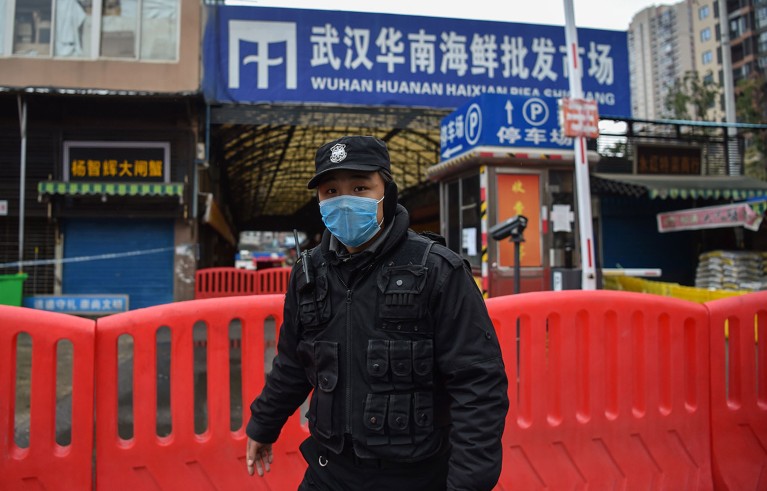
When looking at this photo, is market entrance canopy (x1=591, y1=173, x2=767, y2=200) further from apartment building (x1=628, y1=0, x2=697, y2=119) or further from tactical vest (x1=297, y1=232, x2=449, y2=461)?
apartment building (x1=628, y1=0, x2=697, y2=119)

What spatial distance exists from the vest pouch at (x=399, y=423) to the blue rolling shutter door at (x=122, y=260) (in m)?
12.0

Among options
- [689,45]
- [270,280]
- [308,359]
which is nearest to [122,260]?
[270,280]

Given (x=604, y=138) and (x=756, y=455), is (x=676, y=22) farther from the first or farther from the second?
(x=756, y=455)

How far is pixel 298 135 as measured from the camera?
16219 millimetres

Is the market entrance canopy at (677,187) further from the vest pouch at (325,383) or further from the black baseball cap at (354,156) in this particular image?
the vest pouch at (325,383)

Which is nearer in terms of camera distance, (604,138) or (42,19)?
(42,19)

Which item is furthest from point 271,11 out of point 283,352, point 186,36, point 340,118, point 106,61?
point 283,352

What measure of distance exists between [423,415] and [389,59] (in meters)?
12.6

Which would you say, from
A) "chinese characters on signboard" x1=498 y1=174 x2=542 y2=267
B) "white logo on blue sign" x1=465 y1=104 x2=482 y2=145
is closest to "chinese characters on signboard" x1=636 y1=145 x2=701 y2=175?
"chinese characters on signboard" x1=498 y1=174 x2=542 y2=267

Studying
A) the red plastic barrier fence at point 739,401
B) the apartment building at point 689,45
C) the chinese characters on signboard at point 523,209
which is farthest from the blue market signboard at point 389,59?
the apartment building at point 689,45

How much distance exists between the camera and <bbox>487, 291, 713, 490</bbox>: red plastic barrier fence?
3.07m

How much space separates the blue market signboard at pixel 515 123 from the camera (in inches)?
345

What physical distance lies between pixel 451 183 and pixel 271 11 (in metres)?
6.46

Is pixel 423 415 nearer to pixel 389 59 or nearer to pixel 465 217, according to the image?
pixel 465 217
